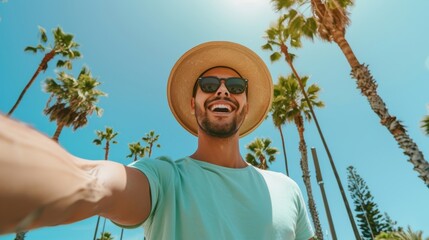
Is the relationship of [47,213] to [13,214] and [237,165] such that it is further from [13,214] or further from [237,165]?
[237,165]

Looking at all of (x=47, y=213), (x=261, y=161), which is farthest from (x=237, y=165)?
(x=261, y=161)

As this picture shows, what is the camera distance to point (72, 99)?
2100cm

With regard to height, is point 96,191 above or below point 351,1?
below

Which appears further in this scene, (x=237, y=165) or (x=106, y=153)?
(x=106, y=153)

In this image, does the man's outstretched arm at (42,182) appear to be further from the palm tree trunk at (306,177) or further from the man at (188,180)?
the palm tree trunk at (306,177)

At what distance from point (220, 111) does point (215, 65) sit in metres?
0.65

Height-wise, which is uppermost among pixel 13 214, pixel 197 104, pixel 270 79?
pixel 270 79

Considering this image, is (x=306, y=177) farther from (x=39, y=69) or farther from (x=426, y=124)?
(x=39, y=69)

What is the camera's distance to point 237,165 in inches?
83.7

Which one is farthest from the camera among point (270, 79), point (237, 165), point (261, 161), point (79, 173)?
point (261, 161)

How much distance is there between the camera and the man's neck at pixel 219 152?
2049 millimetres

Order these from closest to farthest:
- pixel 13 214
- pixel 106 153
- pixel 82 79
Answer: pixel 13 214 < pixel 82 79 < pixel 106 153

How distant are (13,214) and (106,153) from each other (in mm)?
37717

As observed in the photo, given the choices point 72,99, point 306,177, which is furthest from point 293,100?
point 72,99
